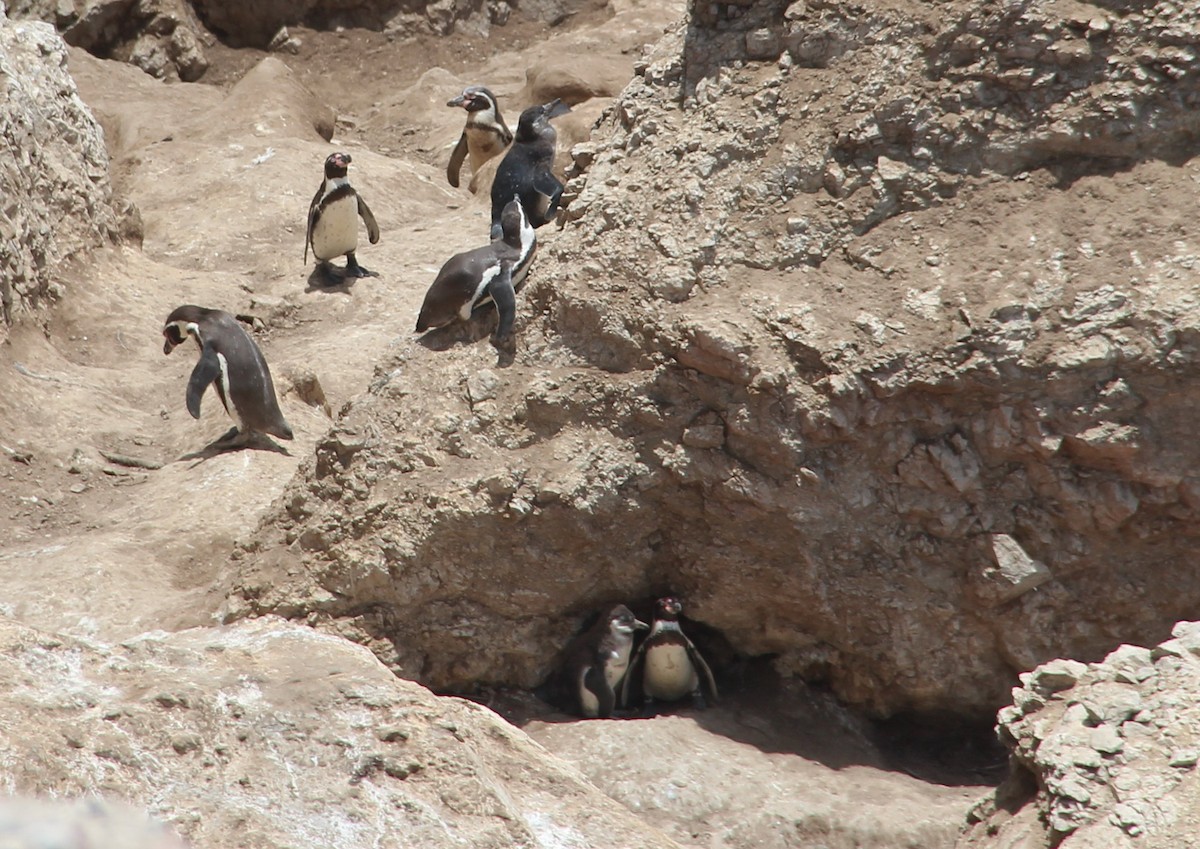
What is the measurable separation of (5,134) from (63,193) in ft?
2.14

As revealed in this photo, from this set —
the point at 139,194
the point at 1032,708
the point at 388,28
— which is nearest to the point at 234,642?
the point at 1032,708

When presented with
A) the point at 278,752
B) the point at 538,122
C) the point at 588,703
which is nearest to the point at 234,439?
the point at 588,703

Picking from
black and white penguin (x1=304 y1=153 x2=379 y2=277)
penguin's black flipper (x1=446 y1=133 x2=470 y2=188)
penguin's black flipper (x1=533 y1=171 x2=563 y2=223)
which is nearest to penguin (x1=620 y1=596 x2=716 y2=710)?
penguin's black flipper (x1=533 y1=171 x2=563 y2=223)

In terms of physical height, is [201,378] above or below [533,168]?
below

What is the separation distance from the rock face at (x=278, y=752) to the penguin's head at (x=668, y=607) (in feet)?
4.94

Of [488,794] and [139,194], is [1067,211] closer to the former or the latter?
[488,794]

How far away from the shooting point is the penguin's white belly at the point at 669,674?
5.02 m

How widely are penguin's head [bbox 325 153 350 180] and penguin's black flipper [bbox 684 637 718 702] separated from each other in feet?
17.6

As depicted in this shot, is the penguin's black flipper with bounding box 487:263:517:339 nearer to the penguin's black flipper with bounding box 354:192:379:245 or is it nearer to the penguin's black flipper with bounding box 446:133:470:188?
the penguin's black flipper with bounding box 354:192:379:245

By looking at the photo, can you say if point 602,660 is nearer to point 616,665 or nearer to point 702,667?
point 616,665

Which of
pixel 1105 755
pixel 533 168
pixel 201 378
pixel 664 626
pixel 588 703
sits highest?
pixel 533 168

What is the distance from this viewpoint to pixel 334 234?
29.5 ft

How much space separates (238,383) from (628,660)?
2.81m

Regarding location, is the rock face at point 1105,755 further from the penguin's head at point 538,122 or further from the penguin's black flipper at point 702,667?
the penguin's head at point 538,122
